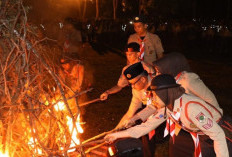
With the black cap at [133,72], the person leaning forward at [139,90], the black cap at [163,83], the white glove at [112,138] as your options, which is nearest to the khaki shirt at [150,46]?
the person leaning forward at [139,90]

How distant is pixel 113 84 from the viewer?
8.98 m

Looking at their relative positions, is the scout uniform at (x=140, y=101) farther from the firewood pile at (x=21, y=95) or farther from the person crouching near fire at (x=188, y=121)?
the firewood pile at (x=21, y=95)

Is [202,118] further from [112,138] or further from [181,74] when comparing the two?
[112,138]

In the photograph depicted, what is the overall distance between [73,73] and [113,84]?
3.92 meters

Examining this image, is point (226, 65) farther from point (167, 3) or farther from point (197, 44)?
point (167, 3)

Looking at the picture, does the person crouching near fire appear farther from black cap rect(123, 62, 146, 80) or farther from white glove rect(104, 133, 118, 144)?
black cap rect(123, 62, 146, 80)

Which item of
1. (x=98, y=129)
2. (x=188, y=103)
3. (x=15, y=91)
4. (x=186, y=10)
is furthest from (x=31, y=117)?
(x=186, y=10)

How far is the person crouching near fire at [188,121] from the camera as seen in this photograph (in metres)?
2.60

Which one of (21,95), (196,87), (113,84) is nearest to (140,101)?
(196,87)

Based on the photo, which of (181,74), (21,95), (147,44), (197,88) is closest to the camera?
(21,95)

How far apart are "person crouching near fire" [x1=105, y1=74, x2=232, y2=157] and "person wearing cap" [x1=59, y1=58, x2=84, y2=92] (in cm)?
190

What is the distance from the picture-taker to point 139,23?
17.0 ft

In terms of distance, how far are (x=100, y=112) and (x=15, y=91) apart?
3.58 m

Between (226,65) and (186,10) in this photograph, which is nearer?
(226,65)
